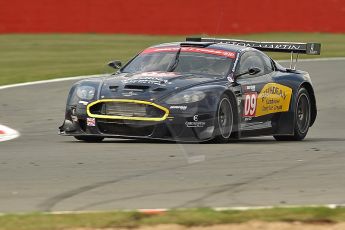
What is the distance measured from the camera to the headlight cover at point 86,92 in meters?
11.3

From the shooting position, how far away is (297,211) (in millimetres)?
6602

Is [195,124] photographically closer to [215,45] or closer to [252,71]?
[252,71]

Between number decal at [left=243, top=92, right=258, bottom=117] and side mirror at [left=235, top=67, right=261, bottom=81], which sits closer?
number decal at [left=243, top=92, right=258, bottom=117]

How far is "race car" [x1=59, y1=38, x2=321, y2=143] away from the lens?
11.0 meters

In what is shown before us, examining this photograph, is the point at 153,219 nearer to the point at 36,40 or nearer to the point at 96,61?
the point at 96,61

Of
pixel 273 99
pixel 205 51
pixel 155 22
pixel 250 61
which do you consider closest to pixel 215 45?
pixel 205 51

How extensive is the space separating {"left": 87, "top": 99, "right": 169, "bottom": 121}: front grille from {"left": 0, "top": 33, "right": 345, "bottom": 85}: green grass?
8.61 m

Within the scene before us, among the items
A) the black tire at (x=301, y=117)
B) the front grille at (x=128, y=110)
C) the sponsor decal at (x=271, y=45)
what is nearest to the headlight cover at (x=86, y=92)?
the front grille at (x=128, y=110)

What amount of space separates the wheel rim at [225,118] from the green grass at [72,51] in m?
8.75

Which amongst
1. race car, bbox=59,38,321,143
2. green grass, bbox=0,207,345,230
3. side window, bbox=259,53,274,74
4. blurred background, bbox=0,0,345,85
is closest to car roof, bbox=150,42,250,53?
race car, bbox=59,38,321,143

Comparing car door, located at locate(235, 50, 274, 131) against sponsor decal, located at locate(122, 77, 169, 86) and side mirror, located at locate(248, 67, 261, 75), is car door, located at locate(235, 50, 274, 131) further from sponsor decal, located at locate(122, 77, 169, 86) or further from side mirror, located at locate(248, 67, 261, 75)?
sponsor decal, located at locate(122, 77, 169, 86)

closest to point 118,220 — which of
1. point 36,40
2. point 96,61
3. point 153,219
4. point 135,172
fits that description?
point 153,219

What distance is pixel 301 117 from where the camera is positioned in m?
13.4

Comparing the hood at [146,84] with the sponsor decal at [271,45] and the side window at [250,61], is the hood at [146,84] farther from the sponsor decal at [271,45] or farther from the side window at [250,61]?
the sponsor decal at [271,45]
